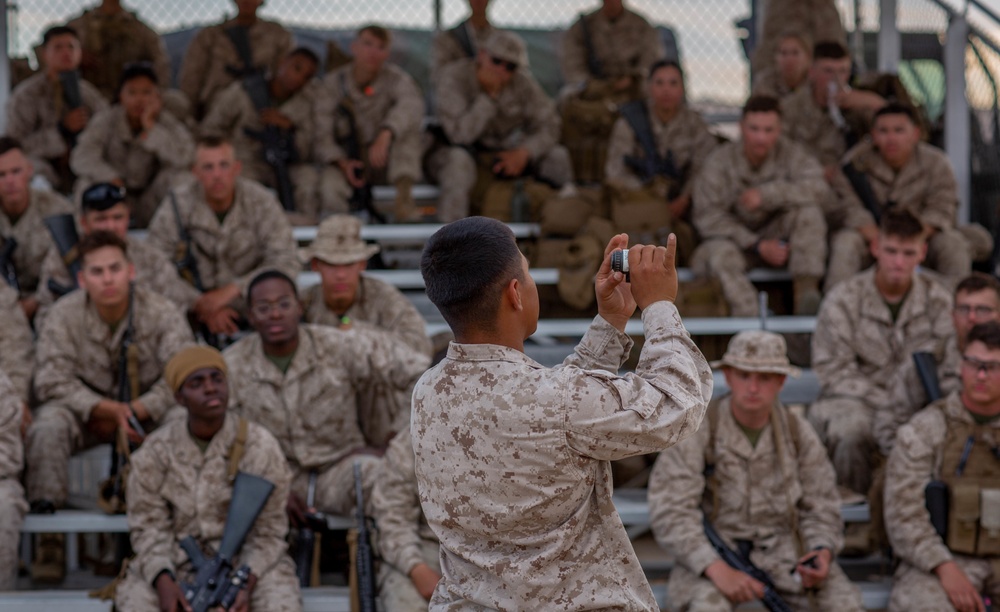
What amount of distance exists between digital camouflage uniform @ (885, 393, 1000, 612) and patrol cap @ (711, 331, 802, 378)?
22.8 inches

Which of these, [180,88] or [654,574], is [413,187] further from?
[654,574]

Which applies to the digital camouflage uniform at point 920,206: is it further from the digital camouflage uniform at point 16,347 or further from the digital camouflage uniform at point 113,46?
the digital camouflage uniform at point 113,46

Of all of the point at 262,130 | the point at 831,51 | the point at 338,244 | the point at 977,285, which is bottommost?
the point at 977,285

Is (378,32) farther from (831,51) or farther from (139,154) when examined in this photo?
(831,51)

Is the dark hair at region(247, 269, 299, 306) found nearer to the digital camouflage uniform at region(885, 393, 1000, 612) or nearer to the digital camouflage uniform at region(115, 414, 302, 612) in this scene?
the digital camouflage uniform at region(115, 414, 302, 612)

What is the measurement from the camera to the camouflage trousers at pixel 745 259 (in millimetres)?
7395

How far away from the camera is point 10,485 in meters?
5.77

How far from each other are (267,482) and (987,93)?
5.75m

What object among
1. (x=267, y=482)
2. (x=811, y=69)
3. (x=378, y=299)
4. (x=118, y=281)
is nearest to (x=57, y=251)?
(x=118, y=281)

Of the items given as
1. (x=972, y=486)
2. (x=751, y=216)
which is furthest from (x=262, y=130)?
(x=972, y=486)

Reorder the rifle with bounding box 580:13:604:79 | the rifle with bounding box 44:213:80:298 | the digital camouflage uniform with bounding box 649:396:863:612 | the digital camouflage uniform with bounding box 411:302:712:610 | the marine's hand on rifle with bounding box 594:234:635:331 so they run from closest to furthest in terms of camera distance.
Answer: the digital camouflage uniform with bounding box 411:302:712:610 < the marine's hand on rifle with bounding box 594:234:635:331 < the digital camouflage uniform with bounding box 649:396:863:612 < the rifle with bounding box 44:213:80:298 < the rifle with bounding box 580:13:604:79

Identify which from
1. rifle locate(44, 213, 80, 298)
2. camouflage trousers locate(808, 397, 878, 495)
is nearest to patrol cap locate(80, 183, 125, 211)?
rifle locate(44, 213, 80, 298)

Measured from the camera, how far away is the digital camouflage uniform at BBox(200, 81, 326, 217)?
28.9 feet

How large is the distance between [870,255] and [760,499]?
262cm
